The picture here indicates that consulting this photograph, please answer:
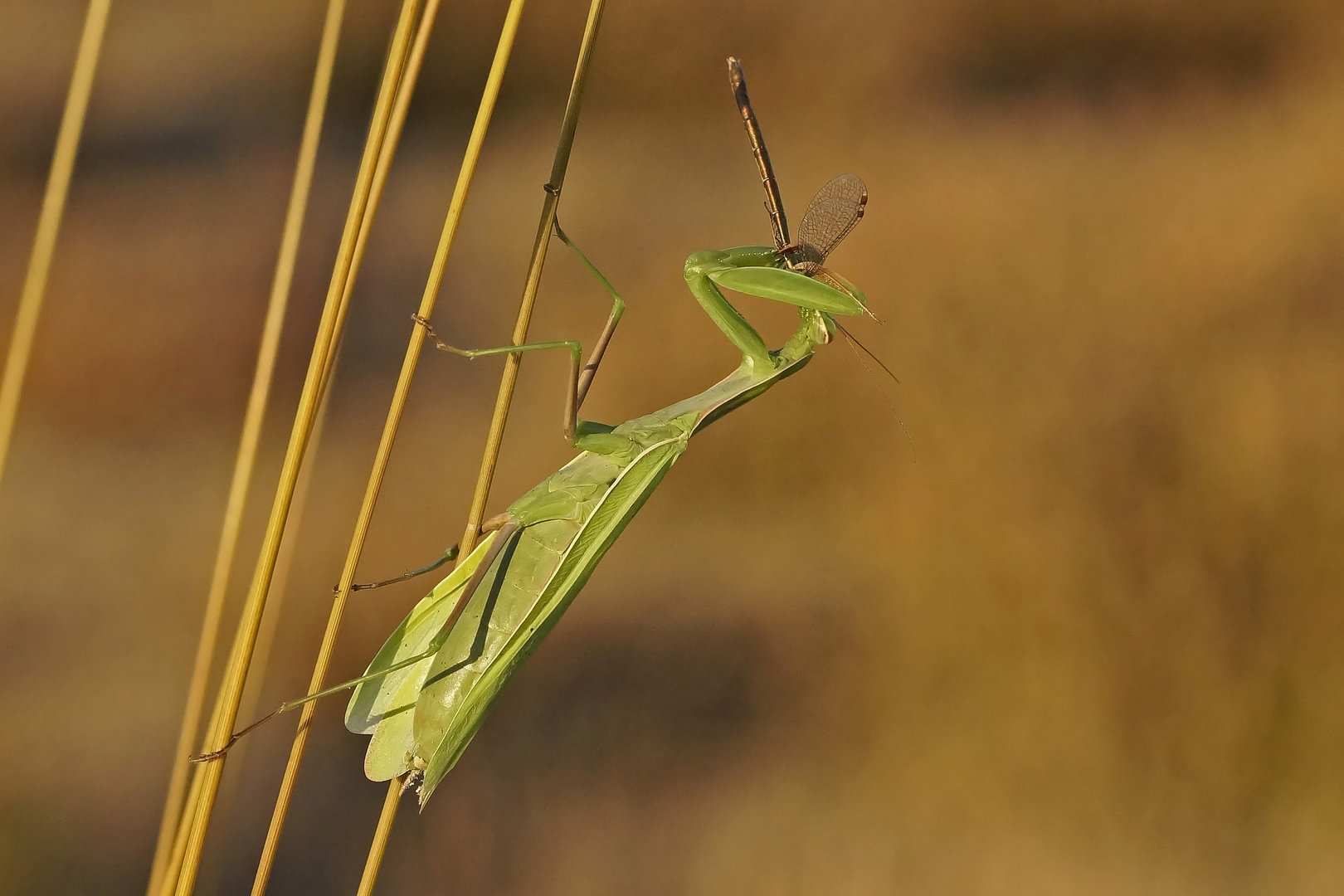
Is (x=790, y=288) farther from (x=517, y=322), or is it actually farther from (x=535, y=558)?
(x=535, y=558)

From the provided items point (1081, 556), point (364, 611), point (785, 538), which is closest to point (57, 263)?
point (364, 611)

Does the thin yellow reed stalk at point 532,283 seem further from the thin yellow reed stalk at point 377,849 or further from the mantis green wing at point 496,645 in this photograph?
the thin yellow reed stalk at point 377,849

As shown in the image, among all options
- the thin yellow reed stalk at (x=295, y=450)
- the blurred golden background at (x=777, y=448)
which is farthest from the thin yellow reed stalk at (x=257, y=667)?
the thin yellow reed stalk at (x=295, y=450)

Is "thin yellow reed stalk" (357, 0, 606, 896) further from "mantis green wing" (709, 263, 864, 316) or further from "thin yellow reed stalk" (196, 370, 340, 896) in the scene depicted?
"thin yellow reed stalk" (196, 370, 340, 896)

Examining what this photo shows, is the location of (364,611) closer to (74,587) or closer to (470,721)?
(74,587)

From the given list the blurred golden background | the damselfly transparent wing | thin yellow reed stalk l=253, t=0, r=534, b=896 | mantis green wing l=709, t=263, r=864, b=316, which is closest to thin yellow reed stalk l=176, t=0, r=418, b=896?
thin yellow reed stalk l=253, t=0, r=534, b=896

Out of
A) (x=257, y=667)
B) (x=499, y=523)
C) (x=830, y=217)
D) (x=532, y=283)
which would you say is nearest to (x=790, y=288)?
(x=830, y=217)
